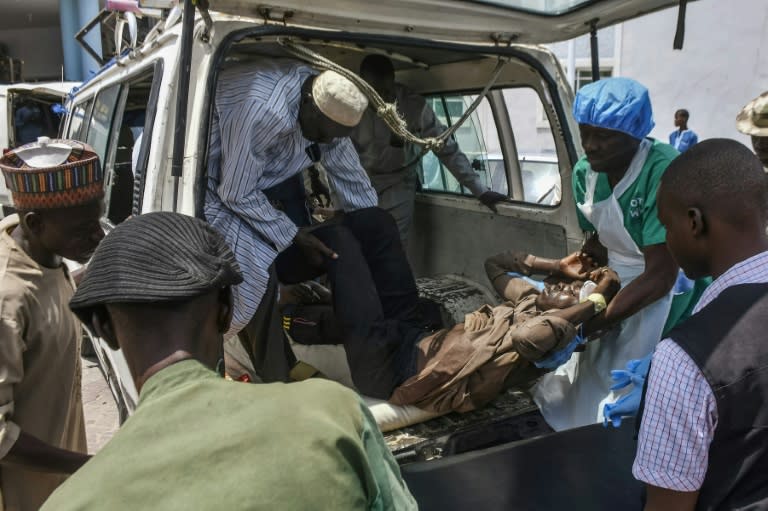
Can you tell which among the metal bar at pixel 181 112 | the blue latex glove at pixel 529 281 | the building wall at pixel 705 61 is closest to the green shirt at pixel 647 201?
the blue latex glove at pixel 529 281

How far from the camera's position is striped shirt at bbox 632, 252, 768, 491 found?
1156mm

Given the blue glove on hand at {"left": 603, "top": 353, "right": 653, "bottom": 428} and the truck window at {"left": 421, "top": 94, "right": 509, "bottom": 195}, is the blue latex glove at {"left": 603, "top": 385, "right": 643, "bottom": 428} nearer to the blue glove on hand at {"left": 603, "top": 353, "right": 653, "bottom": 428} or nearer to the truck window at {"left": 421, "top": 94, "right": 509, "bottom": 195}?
the blue glove on hand at {"left": 603, "top": 353, "right": 653, "bottom": 428}

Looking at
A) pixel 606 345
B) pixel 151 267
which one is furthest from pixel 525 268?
pixel 151 267

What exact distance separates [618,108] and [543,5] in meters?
0.72

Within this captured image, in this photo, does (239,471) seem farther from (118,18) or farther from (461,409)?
(118,18)

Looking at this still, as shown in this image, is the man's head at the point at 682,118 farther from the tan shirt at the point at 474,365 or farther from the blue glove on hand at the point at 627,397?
the blue glove on hand at the point at 627,397

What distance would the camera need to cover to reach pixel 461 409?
241 cm

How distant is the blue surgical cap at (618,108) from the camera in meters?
2.28

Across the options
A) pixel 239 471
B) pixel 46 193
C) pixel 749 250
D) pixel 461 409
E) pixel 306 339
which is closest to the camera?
pixel 239 471

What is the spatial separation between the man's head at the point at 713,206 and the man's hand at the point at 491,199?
2.53 m

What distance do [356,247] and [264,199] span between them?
54 centimetres

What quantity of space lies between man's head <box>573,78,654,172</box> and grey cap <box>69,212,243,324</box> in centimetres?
174

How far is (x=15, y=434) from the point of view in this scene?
150cm

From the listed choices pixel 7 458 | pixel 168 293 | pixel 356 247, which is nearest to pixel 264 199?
pixel 356 247
